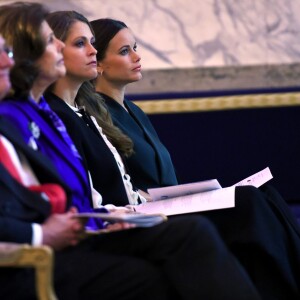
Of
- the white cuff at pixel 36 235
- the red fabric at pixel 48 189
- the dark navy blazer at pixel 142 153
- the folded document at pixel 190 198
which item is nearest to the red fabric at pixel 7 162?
the red fabric at pixel 48 189

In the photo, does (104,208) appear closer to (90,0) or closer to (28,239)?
(28,239)

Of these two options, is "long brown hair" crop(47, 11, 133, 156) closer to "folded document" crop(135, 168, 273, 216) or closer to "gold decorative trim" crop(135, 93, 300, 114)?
"folded document" crop(135, 168, 273, 216)

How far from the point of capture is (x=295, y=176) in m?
6.43

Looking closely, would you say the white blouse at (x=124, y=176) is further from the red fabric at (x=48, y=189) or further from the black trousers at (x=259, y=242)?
the red fabric at (x=48, y=189)

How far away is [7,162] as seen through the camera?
10.8 feet

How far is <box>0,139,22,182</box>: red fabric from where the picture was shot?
3.28 m

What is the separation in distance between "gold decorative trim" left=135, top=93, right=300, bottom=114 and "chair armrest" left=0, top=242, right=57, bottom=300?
→ 315cm

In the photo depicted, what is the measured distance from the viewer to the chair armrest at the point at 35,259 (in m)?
3.06

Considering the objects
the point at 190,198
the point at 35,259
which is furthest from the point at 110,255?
the point at 190,198

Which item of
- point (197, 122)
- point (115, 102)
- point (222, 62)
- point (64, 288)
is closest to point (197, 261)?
point (64, 288)

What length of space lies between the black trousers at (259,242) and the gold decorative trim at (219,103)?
86.2 inches

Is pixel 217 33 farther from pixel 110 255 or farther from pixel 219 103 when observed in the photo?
pixel 110 255

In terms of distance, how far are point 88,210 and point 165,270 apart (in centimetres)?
46

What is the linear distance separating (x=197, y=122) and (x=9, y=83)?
306 cm
